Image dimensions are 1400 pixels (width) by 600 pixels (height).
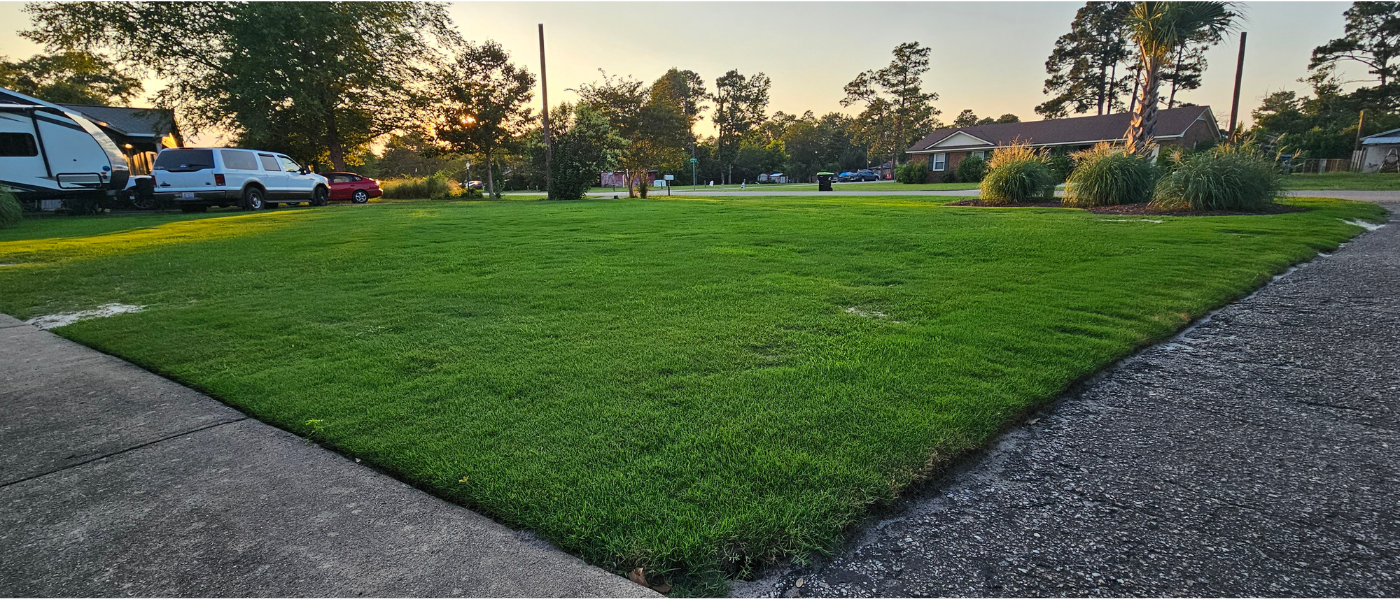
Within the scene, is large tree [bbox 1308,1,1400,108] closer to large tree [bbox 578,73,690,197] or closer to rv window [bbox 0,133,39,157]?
large tree [bbox 578,73,690,197]

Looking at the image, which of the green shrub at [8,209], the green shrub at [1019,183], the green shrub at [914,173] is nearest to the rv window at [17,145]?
the green shrub at [8,209]

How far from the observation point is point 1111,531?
1869 mm

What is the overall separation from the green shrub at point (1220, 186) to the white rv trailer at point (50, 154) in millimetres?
26683

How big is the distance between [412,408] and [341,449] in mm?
381

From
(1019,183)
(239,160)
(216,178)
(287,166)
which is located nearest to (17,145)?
(216,178)

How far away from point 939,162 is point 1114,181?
1403 inches

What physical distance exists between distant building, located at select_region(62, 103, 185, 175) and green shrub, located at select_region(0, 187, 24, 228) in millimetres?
14245

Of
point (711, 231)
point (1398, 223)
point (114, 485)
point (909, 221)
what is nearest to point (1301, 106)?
point (1398, 223)

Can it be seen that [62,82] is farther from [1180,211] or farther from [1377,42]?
[1377,42]

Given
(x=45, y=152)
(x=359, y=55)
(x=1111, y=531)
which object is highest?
(x=359, y=55)

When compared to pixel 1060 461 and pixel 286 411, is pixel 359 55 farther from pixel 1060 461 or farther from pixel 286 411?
pixel 1060 461

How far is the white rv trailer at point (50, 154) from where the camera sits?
15.2 meters

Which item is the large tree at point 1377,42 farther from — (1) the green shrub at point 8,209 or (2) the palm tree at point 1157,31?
(1) the green shrub at point 8,209

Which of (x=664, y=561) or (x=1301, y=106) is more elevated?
(x=1301, y=106)
